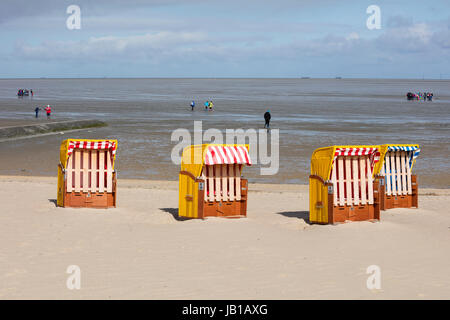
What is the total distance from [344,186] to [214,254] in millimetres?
3759

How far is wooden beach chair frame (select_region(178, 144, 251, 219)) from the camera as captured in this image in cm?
1285

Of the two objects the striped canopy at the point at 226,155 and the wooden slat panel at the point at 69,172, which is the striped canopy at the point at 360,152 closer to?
the striped canopy at the point at 226,155

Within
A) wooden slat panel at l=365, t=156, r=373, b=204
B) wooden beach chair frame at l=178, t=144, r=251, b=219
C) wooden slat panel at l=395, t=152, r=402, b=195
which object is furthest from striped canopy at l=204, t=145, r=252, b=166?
wooden slat panel at l=395, t=152, r=402, b=195

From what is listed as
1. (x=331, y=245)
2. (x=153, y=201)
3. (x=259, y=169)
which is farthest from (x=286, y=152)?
(x=331, y=245)

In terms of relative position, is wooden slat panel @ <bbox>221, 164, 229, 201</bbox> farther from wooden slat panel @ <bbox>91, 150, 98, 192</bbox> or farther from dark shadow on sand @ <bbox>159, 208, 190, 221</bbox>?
wooden slat panel @ <bbox>91, 150, 98, 192</bbox>

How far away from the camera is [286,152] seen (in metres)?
30.4

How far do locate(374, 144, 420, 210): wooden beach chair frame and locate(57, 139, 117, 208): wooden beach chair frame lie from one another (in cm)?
609

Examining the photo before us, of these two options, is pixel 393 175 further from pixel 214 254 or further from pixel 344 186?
Answer: pixel 214 254

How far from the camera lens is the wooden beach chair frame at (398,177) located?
48.1 ft

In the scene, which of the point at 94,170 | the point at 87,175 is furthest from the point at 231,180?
the point at 87,175
